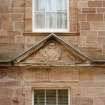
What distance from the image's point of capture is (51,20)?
14250mm

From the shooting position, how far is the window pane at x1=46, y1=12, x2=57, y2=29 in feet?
46.6

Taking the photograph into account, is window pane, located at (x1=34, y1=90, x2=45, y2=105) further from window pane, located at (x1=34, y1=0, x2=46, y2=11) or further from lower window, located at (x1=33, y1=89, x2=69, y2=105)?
window pane, located at (x1=34, y1=0, x2=46, y2=11)

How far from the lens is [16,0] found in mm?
14070

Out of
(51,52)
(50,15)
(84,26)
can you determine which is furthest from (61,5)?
(51,52)

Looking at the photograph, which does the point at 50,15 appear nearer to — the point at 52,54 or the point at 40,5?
the point at 40,5

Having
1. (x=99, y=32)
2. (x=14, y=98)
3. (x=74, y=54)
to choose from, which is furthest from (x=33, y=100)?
(x=99, y=32)

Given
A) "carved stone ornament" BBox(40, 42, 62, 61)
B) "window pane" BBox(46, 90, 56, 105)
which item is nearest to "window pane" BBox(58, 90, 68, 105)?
"window pane" BBox(46, 90, 56, 105)

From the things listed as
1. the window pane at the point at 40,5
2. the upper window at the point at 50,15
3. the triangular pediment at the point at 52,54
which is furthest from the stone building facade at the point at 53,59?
the window pane at the point at 40,5

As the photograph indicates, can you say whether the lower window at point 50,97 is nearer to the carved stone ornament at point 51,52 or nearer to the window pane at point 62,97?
the window pane at point 62,97

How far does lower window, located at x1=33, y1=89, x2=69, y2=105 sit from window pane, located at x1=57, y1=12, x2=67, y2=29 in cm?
175

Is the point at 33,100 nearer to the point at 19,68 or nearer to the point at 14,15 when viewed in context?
the point at 19,68

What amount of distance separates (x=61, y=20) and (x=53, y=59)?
1.20 meters

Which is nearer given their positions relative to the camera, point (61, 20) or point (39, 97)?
point (39, 97)

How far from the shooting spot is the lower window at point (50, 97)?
45.5 feet
